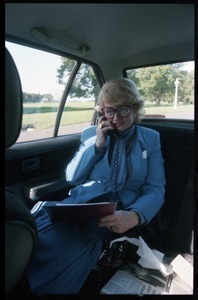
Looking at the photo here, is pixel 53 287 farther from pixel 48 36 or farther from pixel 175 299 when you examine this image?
pixel 48 36

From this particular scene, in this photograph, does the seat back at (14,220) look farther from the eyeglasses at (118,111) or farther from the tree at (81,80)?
the eyeglasses at (118,111)

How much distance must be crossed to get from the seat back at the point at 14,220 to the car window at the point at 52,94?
22cm

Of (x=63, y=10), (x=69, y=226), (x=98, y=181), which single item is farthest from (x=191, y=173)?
(x=63, y=10)

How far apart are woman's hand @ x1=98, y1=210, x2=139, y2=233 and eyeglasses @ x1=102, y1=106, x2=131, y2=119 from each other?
1.32 ft

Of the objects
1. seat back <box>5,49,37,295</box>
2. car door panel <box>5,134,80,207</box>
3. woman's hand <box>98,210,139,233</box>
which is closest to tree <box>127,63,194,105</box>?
car door panel <box>5,134,80,207</box>

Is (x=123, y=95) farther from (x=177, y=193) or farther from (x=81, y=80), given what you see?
(x=177, y=193)

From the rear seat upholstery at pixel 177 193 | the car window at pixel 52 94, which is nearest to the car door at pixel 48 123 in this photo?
the car window at pixel 52 94

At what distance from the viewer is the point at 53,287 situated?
976 millimetres

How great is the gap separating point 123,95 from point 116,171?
0.32 metres

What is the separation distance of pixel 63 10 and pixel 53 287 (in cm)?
99

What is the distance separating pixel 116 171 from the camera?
46.4 inches

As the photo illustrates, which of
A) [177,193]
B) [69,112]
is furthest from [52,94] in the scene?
[177,193]

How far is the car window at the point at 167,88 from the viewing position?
3.47ft

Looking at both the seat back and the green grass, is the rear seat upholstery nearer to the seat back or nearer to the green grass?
the green grass
